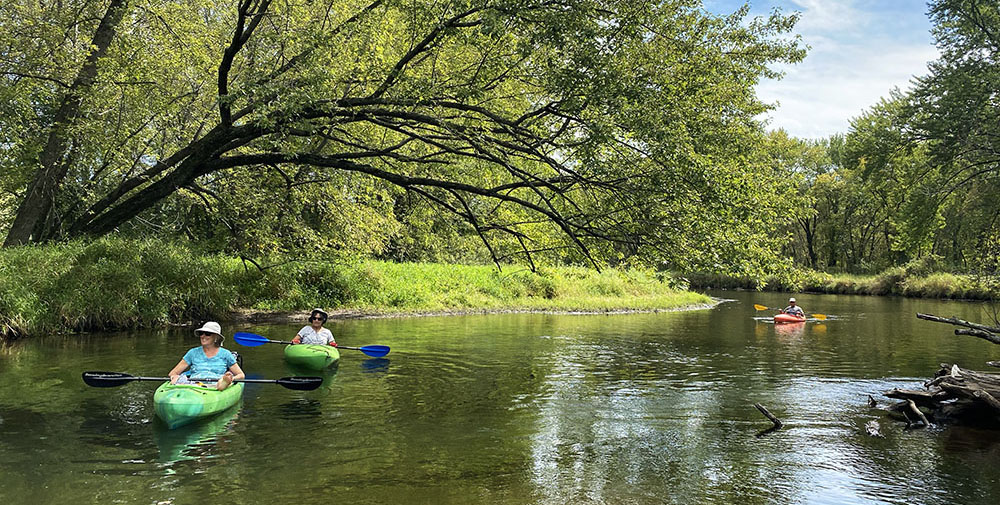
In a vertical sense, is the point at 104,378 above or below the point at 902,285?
below

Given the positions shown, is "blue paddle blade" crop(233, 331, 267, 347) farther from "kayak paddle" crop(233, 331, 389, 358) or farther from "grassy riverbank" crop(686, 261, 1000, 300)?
"grassy riverbank" crop(686, 261, 1000, 300)

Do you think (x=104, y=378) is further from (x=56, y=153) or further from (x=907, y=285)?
(x=907, y=285)

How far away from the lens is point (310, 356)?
13.2 meters

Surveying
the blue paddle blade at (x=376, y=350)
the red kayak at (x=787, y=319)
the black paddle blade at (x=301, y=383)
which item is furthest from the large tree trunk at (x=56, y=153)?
the red kayak at (x=787, y=319)

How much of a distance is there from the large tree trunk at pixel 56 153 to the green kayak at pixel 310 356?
9.40m

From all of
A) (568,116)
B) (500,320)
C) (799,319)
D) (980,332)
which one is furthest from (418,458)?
(799,319)

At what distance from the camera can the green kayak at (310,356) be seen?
13.2 m

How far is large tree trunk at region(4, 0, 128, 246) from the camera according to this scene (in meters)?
17.2

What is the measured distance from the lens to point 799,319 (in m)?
25.6

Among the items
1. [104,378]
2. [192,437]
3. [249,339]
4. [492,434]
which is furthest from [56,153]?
[492,434]

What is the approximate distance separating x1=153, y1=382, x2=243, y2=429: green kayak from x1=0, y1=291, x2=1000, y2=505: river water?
18cm

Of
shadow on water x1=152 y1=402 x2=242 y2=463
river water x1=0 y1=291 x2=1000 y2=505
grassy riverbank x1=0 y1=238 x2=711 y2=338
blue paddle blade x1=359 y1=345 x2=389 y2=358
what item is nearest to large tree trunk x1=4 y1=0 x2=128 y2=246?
grassy riverbank x1=0 y1=238 x2=711 y2=338

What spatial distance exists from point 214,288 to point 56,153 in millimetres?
5737

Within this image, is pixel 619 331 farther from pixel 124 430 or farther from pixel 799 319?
pixel 124 430
